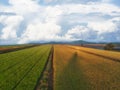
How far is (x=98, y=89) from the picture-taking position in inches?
955

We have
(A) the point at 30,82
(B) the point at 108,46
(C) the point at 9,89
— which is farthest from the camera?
(B) the point at 108,46

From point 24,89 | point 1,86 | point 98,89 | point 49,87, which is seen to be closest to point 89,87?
point 98,89

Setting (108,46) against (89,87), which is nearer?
(89,87)

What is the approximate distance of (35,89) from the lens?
24.7 metres

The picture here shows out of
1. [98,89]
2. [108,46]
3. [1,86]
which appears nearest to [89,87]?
[98,89]

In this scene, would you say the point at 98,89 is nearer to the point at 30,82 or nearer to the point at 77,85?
the point at 77,85

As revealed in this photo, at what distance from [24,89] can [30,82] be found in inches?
150

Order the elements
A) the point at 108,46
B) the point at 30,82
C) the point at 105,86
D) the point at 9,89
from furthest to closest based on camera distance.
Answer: the point at 108,46 < the point at 30,82 < the point at 105,86 < the point at 9,89

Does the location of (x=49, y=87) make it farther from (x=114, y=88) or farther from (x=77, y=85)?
(x=114, y=88)

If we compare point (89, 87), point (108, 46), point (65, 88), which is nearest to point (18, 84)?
point (65, 88)

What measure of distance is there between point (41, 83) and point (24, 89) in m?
4.31

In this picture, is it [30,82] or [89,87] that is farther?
[30,82]

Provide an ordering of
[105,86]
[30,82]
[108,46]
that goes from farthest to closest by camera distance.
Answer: [108,46], [30,82], [105,86]

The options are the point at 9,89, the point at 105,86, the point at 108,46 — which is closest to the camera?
the point at 9,89
